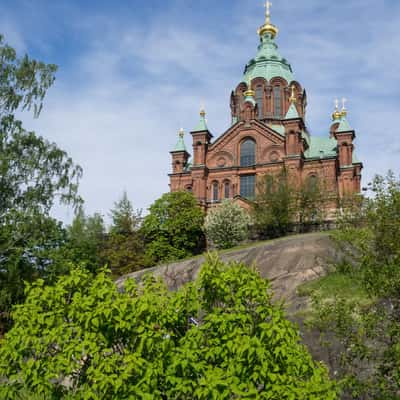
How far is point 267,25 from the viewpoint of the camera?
66125 mm

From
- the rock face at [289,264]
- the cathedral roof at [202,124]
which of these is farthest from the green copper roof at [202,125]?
the rock face at [289,264]

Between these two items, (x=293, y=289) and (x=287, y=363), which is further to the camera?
(x=293, y=289)

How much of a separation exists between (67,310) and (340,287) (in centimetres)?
1513

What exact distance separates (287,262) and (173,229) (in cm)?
1746

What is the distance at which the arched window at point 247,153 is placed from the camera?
165ft

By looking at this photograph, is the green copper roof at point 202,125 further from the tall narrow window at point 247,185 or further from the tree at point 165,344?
the tree at point 165,344

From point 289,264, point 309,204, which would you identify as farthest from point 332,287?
point 309,204

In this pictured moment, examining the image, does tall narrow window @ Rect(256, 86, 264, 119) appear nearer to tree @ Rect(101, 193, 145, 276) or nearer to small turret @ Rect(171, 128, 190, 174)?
small turret @ Rect(171, 128, 190, 174)

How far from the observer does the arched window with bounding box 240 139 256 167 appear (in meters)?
50.4

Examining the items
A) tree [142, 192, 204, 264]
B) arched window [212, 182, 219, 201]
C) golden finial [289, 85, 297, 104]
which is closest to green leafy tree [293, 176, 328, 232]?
tree [142, 192, 204, 264]

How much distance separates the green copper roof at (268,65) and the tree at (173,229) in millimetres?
24636

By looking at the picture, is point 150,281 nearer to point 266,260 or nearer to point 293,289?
point 293,289

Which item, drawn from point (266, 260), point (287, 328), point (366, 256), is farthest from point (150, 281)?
point (266, 260)

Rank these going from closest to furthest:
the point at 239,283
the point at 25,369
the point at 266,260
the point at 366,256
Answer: the point at 25,369
the point at 239,283
the point at 366,256
the point at 266,260
